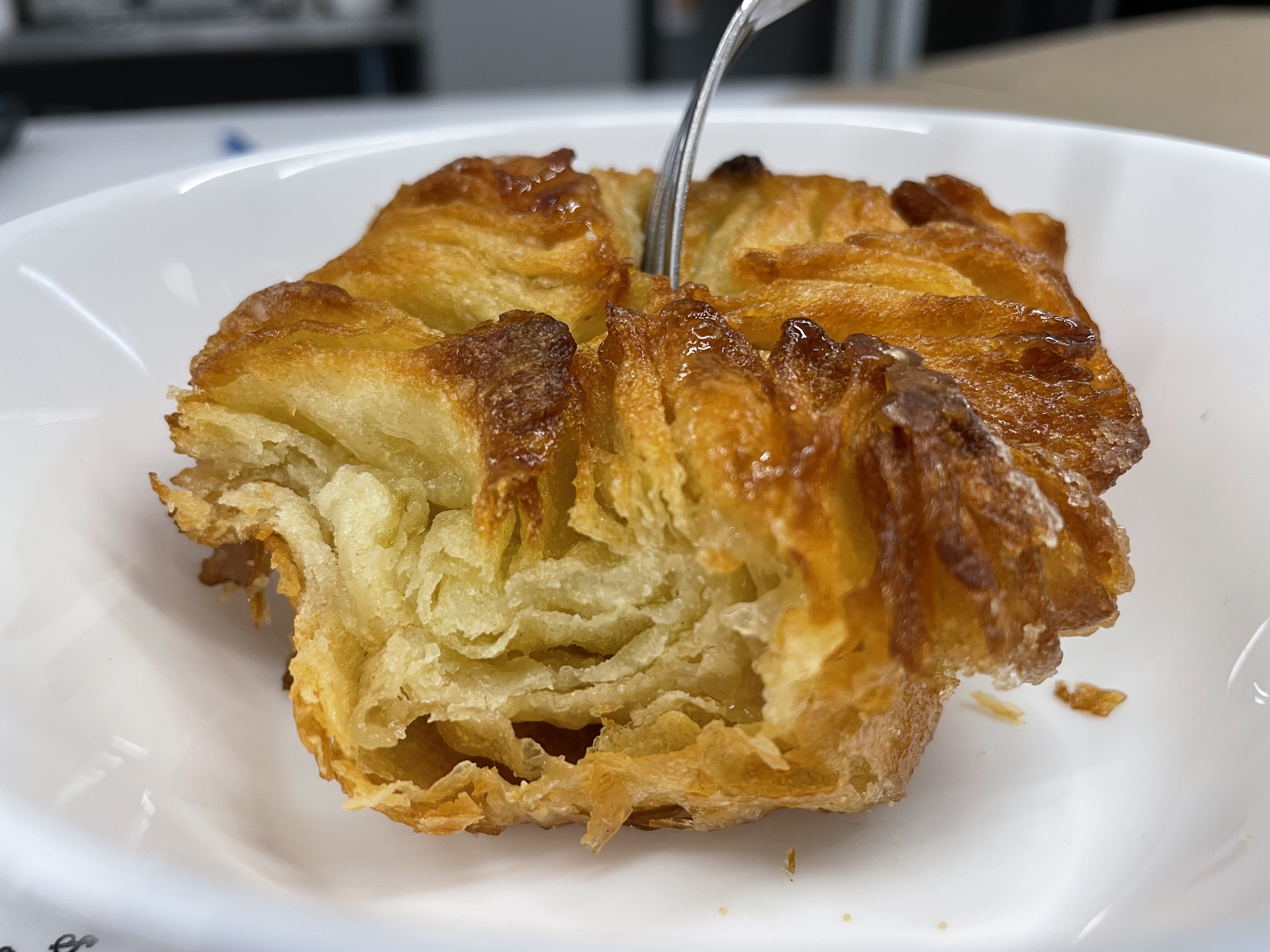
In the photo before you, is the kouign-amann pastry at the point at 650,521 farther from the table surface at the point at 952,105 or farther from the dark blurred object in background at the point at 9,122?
the dark blurred object in background at the point at 9,122

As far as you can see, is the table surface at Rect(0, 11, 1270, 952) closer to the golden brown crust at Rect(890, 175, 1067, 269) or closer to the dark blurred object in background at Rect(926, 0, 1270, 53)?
the golden brown crust at Rect(890, 175, 1067, 269)

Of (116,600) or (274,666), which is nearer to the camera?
(116,600)

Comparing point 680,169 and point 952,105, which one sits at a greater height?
point 680,169

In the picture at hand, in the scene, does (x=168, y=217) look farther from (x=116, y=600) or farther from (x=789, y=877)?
(x=789, y=877)

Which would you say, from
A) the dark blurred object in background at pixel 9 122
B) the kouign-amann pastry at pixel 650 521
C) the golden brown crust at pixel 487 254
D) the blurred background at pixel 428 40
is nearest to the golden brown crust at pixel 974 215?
the kouign-amann pastry at pixel 650 521

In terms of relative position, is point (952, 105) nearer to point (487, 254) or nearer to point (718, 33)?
point (487, 254)

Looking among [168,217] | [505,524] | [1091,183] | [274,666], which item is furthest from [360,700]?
[1091,183]

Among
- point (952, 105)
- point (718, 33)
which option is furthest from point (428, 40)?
point (952, 105)
